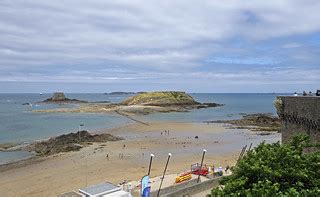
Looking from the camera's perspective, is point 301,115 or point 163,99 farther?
point 163,99

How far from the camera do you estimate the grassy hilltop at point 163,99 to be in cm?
10919

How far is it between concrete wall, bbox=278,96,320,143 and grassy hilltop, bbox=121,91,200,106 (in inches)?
3546

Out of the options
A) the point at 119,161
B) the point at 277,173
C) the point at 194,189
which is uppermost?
the point at 277,173

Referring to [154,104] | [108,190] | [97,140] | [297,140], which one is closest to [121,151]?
[97,140]

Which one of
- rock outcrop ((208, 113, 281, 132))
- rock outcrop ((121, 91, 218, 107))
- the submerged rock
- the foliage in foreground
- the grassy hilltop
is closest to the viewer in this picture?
the foliage in foreground

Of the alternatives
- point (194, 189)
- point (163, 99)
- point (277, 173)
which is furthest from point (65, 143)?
point (163, 99)

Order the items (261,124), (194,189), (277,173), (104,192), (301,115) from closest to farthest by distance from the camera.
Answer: (277,173) → (104,192) → (301,115) → (194,189) → (261,124)

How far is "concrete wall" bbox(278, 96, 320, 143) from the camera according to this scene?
13.1 metres

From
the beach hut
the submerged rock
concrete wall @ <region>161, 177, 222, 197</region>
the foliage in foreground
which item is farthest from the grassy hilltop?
the foliage in foreground

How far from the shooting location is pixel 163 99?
111 m

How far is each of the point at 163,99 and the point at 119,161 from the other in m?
79.2

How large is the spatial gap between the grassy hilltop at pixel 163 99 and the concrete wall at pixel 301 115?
295ft

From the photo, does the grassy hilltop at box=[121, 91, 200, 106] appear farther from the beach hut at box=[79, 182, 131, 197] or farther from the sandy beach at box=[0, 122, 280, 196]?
the beach hut at box=[79, 182, 131, 197]

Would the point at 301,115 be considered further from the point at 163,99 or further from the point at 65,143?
the point at 163,99
